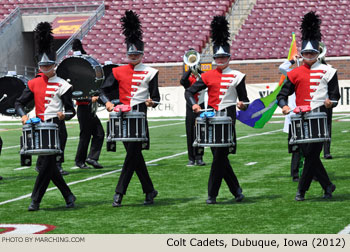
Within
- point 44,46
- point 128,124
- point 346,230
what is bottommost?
point 346,230

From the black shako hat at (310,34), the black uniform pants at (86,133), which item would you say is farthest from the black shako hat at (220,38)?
the black uniform pants at (86,133)

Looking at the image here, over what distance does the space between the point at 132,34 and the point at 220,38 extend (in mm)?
938

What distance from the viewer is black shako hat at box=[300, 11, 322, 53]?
826 cm

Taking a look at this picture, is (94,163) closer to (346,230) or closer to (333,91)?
(333,91)

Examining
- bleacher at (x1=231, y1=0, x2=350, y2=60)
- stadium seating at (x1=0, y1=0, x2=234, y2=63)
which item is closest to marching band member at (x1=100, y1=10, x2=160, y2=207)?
bleacher at (x1=231, y1=0, x2=350, y2=60)

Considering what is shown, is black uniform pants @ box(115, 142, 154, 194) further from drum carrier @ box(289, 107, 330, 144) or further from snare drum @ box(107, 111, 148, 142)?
drum carrier @ box(289, 107, 330, 144)

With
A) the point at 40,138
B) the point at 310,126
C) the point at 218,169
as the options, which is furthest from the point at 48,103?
the point at 310,126

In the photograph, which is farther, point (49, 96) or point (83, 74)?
point (83, 74)

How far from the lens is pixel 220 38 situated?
8.38 meters

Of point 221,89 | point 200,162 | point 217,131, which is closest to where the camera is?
point 217,131

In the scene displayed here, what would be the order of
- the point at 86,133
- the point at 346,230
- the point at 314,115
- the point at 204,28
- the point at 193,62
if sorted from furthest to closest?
1. the point at 204,28
2. the point at 86,133
3. the point at 193,62
4. the point at 314,115
5. the point at 346,230

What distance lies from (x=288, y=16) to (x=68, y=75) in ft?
Result: 72.3

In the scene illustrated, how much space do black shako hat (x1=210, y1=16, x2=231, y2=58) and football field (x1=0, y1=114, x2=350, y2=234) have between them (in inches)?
61.5

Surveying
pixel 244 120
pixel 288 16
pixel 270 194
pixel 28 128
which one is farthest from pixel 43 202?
pixel 288 16
